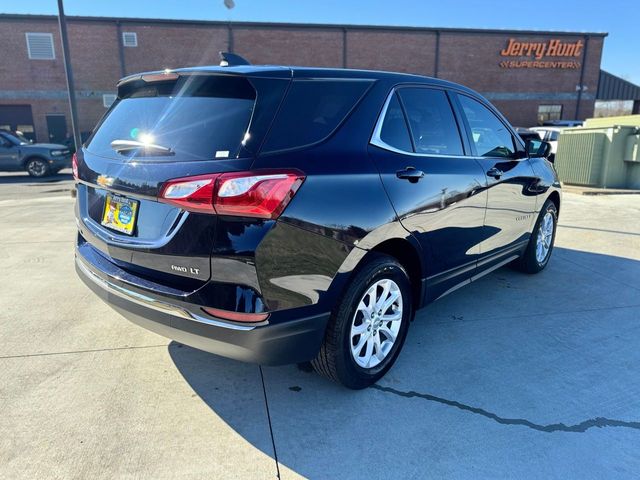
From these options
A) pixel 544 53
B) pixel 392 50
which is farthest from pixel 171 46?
pixel 544 53

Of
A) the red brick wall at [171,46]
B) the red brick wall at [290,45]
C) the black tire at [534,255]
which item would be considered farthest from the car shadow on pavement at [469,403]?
the red brick wall at [171,46]

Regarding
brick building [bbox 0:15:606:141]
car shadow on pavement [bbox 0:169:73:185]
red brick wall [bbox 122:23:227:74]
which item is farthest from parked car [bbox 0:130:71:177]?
red brick wall [bbox 122:23:227:74]

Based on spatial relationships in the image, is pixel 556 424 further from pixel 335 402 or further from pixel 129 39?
pixel 129 39

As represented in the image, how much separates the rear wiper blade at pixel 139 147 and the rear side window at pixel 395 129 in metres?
1.24

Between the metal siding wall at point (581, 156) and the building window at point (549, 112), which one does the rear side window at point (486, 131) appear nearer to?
the metal siding wall at point (581, 156)

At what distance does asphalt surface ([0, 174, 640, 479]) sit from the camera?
7.24 ft

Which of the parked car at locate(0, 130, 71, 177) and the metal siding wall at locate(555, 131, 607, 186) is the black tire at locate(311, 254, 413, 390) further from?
the parked car at locate(0, 130, 71, 177)

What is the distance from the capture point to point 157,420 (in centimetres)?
249

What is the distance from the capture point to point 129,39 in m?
28.5

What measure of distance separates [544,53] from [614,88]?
6.73m

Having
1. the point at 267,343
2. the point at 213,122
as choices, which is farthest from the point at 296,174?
the point at 267,343

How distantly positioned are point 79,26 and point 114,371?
31562mm

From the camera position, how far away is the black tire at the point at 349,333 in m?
2.52

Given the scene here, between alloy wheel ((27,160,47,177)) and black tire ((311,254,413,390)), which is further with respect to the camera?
alloy wheel ((27,160,47,177))
